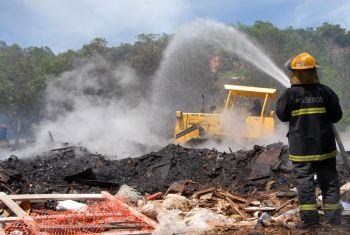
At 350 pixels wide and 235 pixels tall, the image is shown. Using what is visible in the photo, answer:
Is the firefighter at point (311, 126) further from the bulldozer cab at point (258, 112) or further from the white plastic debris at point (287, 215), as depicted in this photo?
the bulldozer cab at point (258, 112)

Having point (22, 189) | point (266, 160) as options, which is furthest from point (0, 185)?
point (266, 160)

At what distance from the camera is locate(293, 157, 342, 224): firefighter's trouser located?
15.2ft

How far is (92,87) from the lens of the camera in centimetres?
2892

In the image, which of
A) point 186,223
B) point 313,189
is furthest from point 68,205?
point 313,189

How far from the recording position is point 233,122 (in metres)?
14.8

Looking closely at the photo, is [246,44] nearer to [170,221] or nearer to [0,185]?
[0,185]

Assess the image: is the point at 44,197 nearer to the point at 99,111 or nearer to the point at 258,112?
the point at 258,112

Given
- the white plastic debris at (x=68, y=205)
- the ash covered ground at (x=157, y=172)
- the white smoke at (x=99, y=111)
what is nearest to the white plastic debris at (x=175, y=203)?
the white plastic debris at (x=68, y=205)

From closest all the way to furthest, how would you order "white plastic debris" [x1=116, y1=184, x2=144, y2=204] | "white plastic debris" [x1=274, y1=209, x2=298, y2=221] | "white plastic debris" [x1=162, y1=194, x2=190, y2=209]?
"white plastic debris" [x1=274, y1=209, x2=298, y2=221], "white plastic debris" [x1=162, y1=194, x2=190, y2=209], "white plastic debris" [x1=116, y1=184, x2=144, y2=204]

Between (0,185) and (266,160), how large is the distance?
5313 mm

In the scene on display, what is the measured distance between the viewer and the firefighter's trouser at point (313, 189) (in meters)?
4.62

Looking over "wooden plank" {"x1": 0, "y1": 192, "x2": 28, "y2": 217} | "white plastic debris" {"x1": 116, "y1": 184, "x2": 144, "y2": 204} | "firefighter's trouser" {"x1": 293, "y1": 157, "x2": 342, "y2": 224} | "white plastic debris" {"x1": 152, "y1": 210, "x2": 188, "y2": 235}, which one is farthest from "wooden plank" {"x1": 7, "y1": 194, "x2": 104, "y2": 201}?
"firefighter's trouser" {"x1": 293, "y1": 157, "x2": 342, "y2": 224}

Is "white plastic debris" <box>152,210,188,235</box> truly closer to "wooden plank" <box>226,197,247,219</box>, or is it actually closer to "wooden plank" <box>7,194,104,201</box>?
"wooden plank" <box>226,197,247,219</box>

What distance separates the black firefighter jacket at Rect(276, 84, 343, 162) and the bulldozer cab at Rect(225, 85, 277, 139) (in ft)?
31.0
